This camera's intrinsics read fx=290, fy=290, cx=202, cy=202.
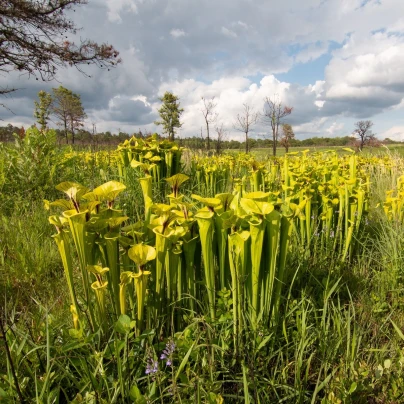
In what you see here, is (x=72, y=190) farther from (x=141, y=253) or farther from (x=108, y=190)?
(x=141, y=253)

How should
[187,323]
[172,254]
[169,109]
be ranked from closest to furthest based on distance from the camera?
[172,254], [187,323], [169,109]

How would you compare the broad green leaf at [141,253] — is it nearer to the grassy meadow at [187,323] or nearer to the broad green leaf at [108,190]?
the grassy meadow at [187,323]

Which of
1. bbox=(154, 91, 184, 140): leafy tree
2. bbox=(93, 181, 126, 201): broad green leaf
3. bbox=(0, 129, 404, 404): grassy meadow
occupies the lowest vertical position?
bbox=(0, 129, 404, 404): grassy meadow

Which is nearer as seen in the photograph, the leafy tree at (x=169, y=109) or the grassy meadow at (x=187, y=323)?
the grassy meadow at (x=187, y=323)

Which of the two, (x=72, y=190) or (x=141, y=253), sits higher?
(x=72, y=190)

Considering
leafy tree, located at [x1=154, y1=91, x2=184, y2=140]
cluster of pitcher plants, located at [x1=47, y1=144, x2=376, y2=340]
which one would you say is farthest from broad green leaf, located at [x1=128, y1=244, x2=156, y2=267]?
leafy tree, located at [x1=154, y1=91, x2=184, y2=140]

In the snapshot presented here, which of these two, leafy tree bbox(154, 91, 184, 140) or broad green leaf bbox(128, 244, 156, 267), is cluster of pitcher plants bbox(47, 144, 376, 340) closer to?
broad green leaf bbox(128, 244, 156, 267)

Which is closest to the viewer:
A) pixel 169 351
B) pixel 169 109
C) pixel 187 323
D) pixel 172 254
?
pixel 169 351

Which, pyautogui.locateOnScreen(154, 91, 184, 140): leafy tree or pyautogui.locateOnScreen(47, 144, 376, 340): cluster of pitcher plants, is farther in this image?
pyautogui.locateOnScreen(154, 91, 184, 140): leafy tree

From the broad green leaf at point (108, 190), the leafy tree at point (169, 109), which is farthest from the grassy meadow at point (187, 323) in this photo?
the leafy tree at point (169, 109)

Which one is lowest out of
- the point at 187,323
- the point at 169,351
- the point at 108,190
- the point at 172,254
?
the point at 187,323

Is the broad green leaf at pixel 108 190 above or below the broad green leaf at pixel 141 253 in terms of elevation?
above

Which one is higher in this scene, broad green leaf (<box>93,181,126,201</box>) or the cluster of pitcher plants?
broad green leaf (<box>93,181,126,201</box>)

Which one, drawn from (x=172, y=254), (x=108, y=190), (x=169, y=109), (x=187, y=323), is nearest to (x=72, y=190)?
(x=108, y=190)
